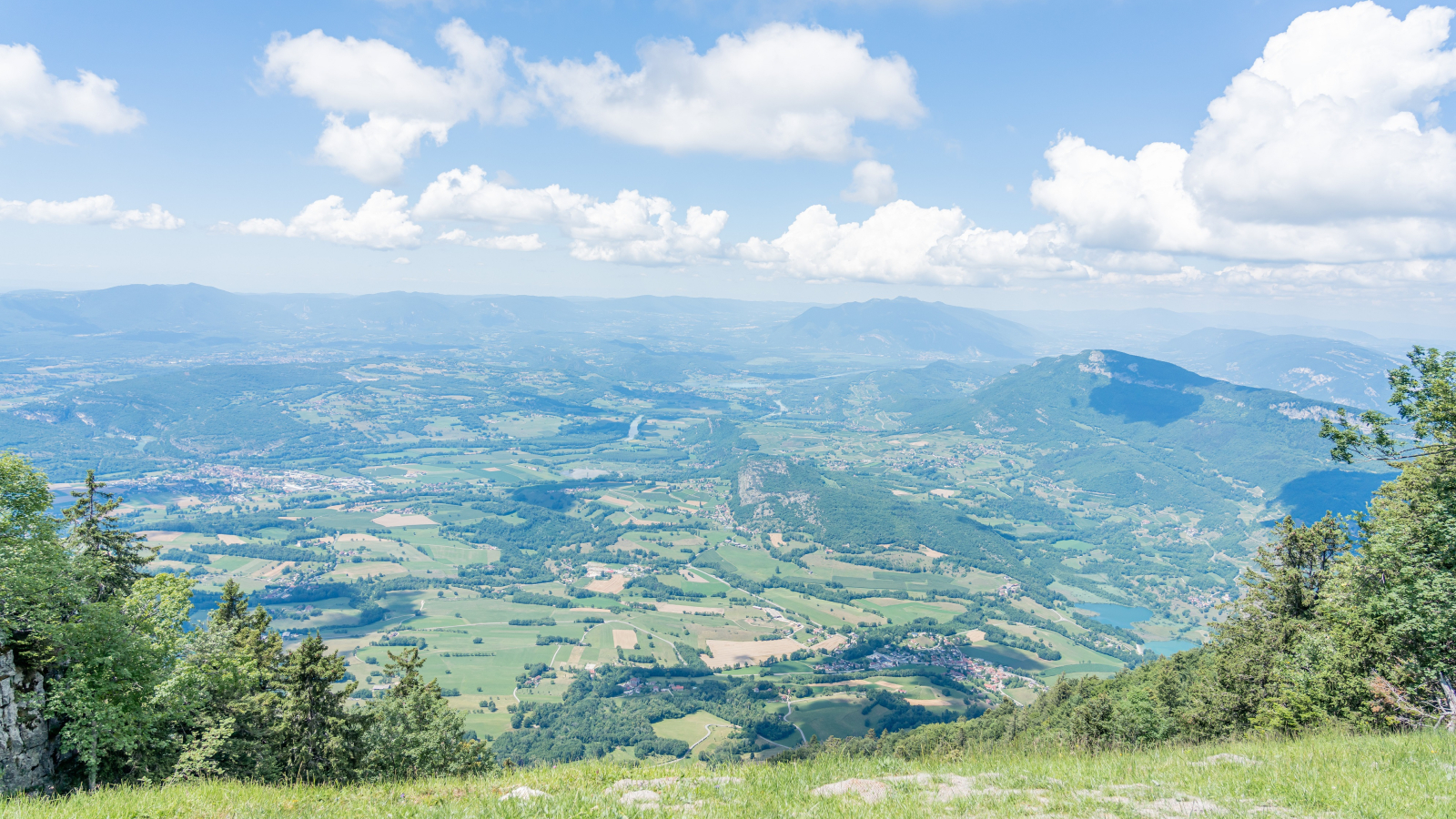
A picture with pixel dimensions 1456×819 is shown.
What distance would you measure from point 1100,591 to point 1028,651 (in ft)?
181

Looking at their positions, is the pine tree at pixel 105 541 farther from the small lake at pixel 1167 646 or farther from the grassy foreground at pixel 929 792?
the small lake at pixel 1167 646

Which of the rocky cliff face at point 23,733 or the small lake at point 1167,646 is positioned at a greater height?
the rocky cliff face at point 23,733

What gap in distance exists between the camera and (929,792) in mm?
9344

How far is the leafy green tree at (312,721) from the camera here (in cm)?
2131

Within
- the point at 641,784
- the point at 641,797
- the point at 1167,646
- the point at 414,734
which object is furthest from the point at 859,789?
the point at 1167,646

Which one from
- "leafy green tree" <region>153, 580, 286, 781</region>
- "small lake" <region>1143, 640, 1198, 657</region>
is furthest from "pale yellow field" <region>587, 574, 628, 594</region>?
"leafy green tree" <region>153, 580, 286, 781</region>

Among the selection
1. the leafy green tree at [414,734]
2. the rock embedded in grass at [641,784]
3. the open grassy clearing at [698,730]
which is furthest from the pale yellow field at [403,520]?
the rock embedded in grass at [641,784]

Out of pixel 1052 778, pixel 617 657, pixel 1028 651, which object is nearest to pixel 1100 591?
pixel 1028 651

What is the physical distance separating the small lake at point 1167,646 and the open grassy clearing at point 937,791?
134113mm

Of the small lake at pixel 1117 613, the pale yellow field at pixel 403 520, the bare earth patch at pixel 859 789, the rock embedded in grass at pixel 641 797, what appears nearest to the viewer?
the rock embedded in grass at pixel 641 797

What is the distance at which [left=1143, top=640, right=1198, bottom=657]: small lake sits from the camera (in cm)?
11969

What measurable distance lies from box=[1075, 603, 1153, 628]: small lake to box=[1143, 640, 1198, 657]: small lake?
8984 millimetres

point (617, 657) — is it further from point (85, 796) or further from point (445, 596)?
point (85, 796)

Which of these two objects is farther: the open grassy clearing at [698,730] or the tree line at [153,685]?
the open grassy clearing at [698,730]
